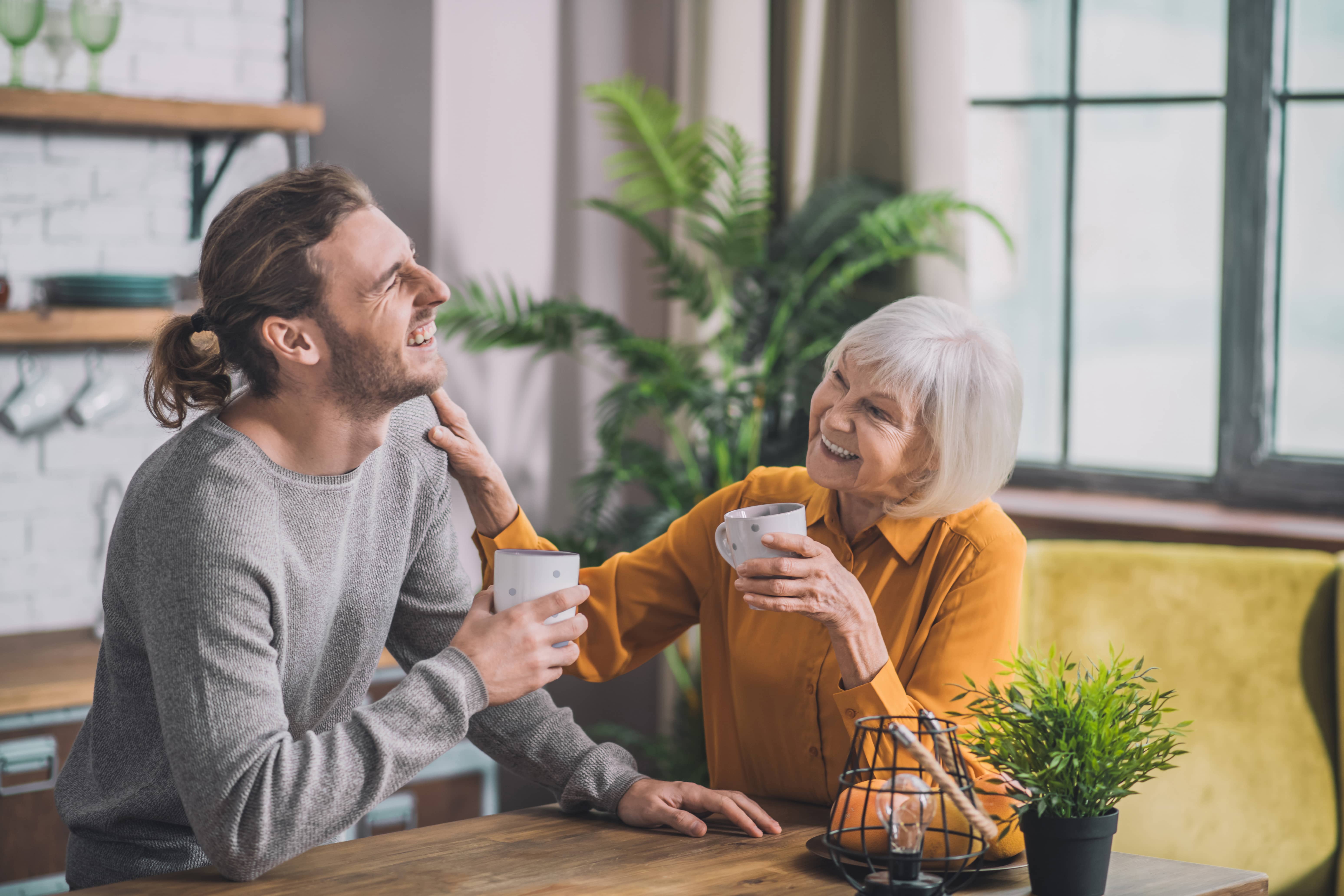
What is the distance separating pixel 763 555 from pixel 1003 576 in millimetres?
351

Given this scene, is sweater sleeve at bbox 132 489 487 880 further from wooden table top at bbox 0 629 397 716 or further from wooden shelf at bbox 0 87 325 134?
wooden shelf at bbox 0 87 325 134

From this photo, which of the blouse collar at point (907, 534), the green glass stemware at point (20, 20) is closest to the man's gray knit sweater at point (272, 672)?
the blouse collar at point (907, 534)

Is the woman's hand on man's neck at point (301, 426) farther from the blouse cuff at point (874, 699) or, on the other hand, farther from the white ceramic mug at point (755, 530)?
the blouse cuff at point (874, 699)

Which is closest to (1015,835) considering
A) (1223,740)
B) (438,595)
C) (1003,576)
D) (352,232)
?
(1003,576)

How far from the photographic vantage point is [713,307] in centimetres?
321

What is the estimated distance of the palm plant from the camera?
10.1 ft

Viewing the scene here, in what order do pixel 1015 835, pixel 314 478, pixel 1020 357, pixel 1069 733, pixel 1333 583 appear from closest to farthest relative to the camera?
pixel 1069 733
pixel 1015 835
pixel 314 478
pixel 1333 583
pixel 1020 357

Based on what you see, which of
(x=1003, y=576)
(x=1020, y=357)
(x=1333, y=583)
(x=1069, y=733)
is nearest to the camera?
(x=1069, y=733)

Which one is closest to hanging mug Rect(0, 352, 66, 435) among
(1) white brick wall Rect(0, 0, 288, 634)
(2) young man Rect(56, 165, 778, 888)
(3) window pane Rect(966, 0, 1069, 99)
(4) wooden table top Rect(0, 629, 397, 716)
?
(1) white brick wall Rect(0, 0, 288, 634)

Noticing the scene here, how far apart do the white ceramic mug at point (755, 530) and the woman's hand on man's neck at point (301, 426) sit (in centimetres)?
41

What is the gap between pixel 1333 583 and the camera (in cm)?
242

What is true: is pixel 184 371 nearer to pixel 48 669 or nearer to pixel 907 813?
pixel 907 813

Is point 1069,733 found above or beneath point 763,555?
beneath

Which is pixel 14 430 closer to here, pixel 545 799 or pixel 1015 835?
pixel 545 799
